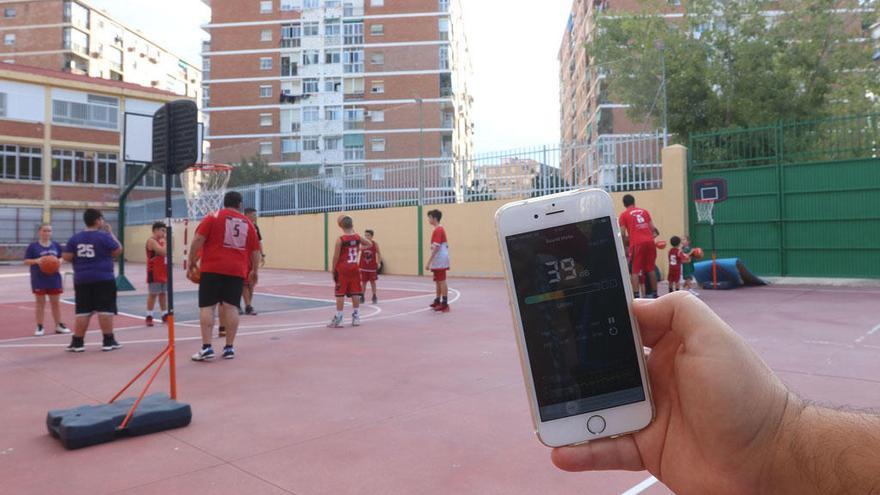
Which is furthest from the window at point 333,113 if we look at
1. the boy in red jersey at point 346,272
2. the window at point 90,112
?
the boy in red jersey at point 346,272

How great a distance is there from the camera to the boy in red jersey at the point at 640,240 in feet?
35.2

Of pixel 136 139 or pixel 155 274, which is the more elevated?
pixel 136 139

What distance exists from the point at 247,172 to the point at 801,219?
30.9 m

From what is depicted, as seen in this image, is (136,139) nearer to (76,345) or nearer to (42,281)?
(42,281)

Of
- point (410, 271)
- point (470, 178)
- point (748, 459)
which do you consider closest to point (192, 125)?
point (748, 459)

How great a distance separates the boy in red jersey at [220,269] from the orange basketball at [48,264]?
127 inches

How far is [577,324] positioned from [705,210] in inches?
595

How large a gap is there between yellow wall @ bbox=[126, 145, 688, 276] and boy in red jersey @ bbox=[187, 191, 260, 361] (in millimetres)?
7899

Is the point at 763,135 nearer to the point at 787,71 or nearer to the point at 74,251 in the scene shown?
the point at 787,71

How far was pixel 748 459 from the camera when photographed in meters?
1.38

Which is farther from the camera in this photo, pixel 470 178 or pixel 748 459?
pixel 470 178

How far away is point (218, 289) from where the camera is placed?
23.2 ft

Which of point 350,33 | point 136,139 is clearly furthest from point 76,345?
point 350,33

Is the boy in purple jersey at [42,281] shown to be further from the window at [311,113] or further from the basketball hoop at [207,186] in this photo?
the window at [311,113]
